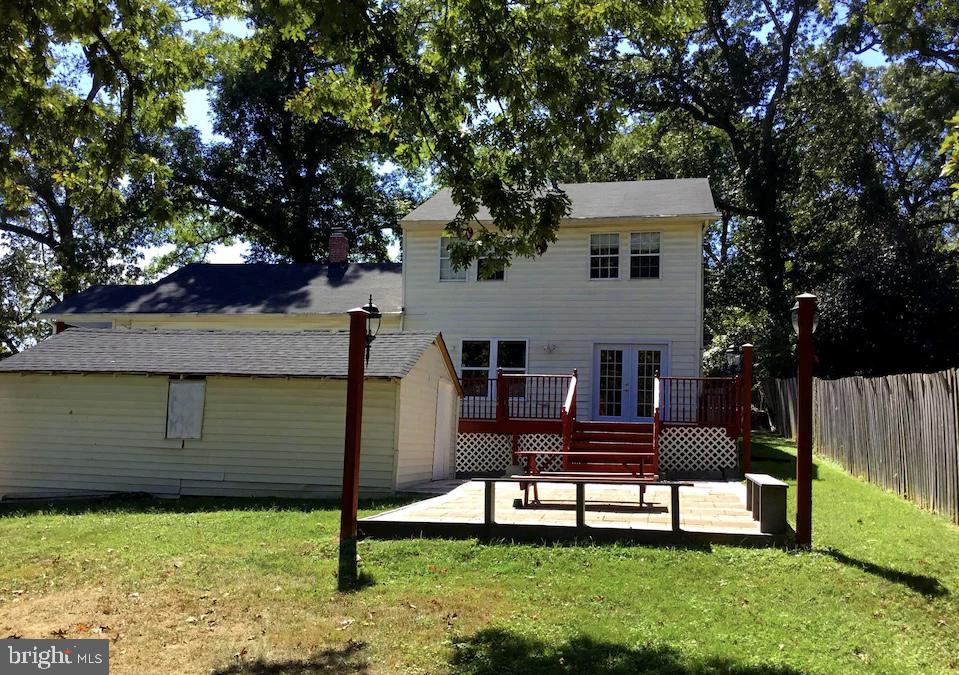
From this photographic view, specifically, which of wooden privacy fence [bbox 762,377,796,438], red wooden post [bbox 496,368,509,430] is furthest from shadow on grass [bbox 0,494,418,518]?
wooden privacy fence [bbox 762,377,796,438]

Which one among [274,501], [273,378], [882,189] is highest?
[882,189]

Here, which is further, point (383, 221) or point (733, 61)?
point (383, 221)

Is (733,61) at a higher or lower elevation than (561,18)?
higher

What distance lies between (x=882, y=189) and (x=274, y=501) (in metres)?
24.2

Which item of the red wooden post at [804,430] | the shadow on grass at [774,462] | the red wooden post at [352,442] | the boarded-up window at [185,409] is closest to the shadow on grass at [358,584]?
the red wooden post at [352,442]

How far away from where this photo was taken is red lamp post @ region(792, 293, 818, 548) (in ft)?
27.3

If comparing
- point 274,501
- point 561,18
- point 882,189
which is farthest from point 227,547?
point 882,189

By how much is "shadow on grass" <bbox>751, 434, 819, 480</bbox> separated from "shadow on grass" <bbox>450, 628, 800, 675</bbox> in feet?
34.7

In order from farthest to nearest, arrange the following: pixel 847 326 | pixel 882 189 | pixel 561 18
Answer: pixel 882 189 < pixel 847 326 < pixel 561 18

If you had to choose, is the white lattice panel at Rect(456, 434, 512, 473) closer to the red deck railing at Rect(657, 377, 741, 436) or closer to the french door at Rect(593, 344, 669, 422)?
the french door at Rect(593, 344, 669, 422)

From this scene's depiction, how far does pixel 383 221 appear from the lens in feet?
122

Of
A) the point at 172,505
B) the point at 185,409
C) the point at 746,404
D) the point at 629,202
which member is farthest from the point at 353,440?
the point at 629,202

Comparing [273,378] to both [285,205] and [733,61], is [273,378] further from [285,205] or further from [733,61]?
[733,61]

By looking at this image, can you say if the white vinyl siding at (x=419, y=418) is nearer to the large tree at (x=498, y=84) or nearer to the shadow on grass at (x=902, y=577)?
the large tree at (x=498, y=84)
